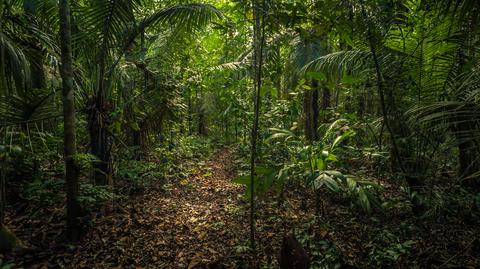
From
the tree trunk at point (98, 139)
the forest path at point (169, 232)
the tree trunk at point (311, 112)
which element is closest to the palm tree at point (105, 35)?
the tree trunk at point (98, 139)

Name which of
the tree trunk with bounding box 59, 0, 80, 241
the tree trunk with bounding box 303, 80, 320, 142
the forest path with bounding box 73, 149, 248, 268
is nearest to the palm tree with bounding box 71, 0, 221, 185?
the tree trunk with bounding box 59, 0, 80, 241

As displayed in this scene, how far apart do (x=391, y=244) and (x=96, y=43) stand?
4.16 metres

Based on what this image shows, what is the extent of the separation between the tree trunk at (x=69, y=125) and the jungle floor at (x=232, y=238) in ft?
0.97

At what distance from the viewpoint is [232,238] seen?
12.8ft

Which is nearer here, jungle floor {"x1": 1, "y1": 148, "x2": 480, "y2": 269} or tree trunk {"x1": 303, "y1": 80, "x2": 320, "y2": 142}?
jungle floor {"x1": 1, "y1": 148, "x2": 480, "y2": 269}

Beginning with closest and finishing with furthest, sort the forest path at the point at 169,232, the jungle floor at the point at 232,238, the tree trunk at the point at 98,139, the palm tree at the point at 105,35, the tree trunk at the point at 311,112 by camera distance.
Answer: the jungle floor at the point at 232,238 → the forest path at the point at 169,232 → the palm tree at the point at 105,35 → the tree trunk at the point at 98,139 → the tree trunk at the point at 311,112

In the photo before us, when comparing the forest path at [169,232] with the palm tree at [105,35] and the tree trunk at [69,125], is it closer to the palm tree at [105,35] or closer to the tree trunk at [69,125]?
the tree trunk at [69,125]

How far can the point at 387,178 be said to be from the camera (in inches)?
227

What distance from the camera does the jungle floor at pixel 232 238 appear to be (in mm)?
3209

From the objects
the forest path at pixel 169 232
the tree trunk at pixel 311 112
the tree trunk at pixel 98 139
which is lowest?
the forest path at pixel 169 232

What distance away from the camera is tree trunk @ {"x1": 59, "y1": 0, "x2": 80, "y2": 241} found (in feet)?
10.7

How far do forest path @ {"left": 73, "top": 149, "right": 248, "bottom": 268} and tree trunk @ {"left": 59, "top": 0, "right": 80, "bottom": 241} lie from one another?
330mm


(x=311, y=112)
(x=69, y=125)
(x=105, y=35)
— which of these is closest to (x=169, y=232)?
(x=69, y=125)

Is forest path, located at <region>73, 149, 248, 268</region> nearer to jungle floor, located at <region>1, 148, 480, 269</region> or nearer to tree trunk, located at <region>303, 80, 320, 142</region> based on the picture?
jungle floor, located at <region>1, 148, 480, 269</region>
